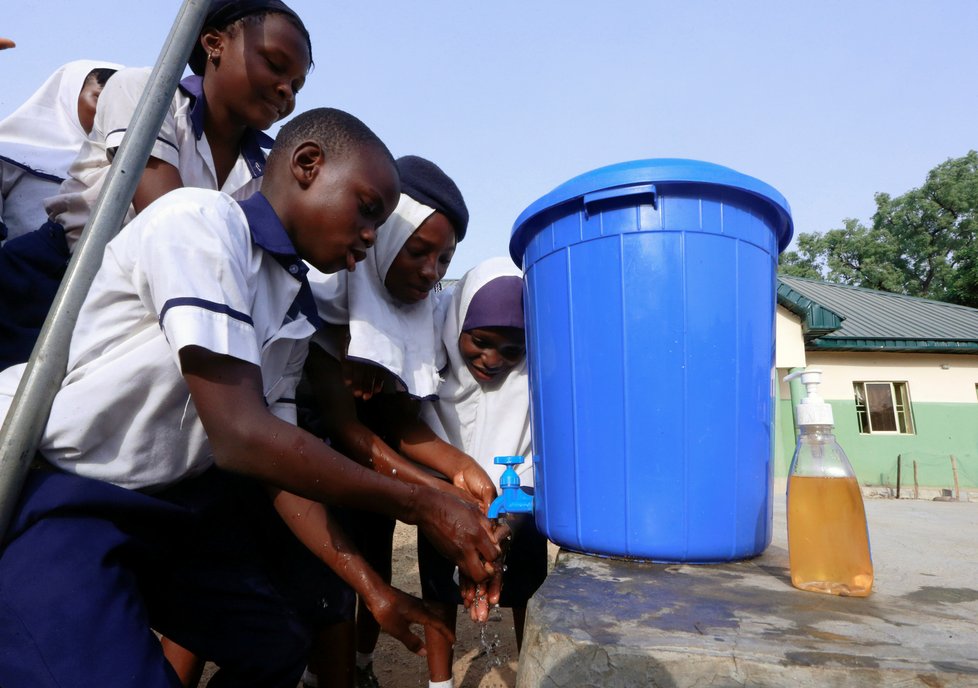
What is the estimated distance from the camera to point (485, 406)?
6.25ft

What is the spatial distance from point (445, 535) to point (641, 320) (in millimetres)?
593

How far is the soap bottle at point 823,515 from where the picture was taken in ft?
3.14

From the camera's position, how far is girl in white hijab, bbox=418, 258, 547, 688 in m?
1.82

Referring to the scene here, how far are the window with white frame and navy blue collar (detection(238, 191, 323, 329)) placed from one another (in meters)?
11.9

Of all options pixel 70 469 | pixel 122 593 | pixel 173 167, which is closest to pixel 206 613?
pixel 122 593

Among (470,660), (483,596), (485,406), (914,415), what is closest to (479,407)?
(485,406)

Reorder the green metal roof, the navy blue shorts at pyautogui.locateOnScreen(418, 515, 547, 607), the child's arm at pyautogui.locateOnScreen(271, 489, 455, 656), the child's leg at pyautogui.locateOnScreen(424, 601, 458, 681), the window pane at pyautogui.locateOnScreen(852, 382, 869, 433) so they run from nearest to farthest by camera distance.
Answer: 1. the child's arm at pyautogui.locateOnScreen(271, 489, 455, 656)
2. the child's leg at pyautogui.locateOnScreen(424, 601, 458, 681)
3. the navy blue shorts at pyautogui.locateOnScreen(418, 515, 547, 607)
4. the green metal roof
5. the window pane at pyautogui.locateOnScreen(852, 382, 869, 433)

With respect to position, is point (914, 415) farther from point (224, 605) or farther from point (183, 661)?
point (224, 605)

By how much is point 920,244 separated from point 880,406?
1719cm

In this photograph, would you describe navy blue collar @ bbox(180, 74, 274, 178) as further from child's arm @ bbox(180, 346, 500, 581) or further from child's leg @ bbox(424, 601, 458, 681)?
child's leg @ bbox(424, 601, 458, 681)

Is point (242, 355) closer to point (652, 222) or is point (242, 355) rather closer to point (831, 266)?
point (652, 222)

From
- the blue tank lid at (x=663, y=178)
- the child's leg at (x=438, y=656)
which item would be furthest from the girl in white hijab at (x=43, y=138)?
the child's leg at (x=438, y=656)

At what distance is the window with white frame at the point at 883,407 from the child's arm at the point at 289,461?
1165 centimetres

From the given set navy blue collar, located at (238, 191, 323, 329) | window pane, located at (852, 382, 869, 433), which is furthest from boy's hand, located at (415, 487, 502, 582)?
window pane, located at (852, 382, 869, 433)
